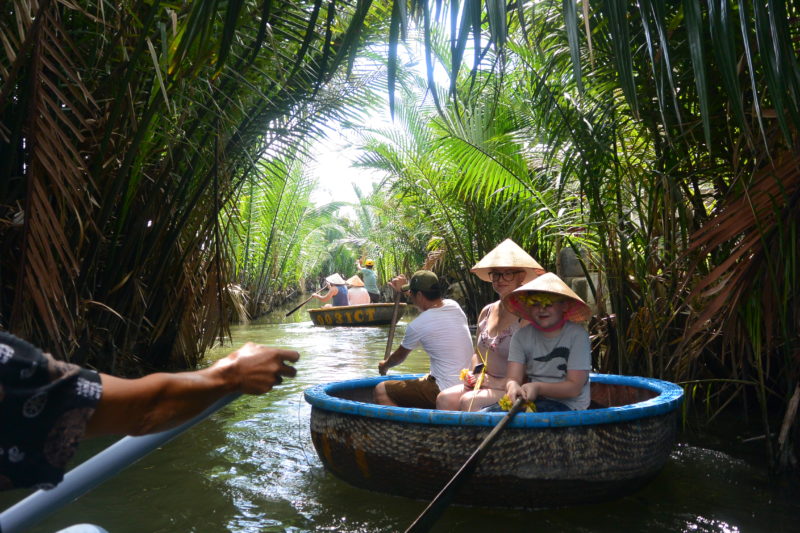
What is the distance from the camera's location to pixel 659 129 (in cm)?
552

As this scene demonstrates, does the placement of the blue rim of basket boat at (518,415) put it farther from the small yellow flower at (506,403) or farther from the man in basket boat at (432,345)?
the man in basket boat at (432,345)

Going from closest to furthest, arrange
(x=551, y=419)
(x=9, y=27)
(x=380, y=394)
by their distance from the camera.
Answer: (x=551, y=419), (x=9, y=27), (x=380, y=394)

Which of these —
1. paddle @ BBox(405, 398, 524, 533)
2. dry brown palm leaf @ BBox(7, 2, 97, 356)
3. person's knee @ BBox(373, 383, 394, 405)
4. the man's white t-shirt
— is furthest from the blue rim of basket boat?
dry brown palm leaf @ BBox(7, 2, 97, 356)

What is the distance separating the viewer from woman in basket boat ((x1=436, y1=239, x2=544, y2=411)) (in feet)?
14.9

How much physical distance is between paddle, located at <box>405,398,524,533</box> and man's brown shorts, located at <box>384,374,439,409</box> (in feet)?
4.58

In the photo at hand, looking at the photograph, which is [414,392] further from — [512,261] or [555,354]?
[555,354]

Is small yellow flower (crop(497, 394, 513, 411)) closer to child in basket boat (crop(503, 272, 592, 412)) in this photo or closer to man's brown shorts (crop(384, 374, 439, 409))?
child in basket boat (crop(503, 272, 592, 412))

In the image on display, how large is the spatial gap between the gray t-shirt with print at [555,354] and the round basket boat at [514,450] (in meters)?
0.27

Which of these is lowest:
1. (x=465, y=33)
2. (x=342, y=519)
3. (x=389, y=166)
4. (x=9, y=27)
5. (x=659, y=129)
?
(x=342, y=519)

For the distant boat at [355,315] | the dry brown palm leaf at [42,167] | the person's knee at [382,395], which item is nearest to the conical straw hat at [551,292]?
the person's knee at [382,395]

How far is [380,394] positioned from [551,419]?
5.88ft

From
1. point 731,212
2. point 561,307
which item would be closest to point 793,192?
point 731,212

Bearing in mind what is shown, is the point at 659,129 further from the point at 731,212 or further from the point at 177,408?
the point at 177,408

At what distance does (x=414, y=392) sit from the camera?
524 cm
